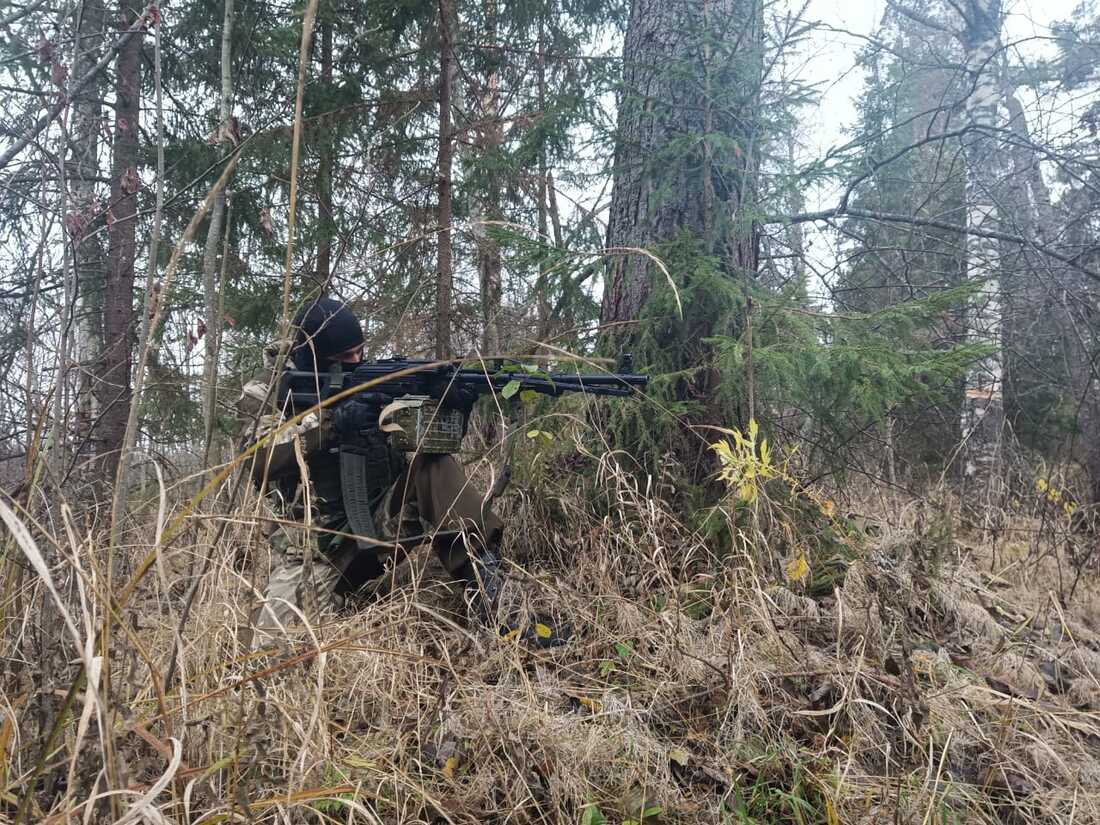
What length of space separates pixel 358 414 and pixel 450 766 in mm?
1624

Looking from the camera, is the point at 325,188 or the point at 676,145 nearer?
the point at 676,145

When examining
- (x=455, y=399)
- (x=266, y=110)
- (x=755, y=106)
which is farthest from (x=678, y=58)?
(x=266, y=110)

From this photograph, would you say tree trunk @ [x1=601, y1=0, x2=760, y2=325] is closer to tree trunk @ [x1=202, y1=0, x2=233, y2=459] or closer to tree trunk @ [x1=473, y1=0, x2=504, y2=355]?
tree trunk @ [x1=202, y1=0, x2=233, y2=459]

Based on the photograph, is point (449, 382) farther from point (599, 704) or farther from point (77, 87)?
point (77, 87)

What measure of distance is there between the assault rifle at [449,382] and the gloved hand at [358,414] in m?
0.06

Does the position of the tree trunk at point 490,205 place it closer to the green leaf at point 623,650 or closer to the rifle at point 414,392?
the rifle at point 414,392

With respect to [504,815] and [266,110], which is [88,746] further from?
[266,110]

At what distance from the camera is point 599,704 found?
6.83ft

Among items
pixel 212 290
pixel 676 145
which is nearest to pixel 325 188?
pixel 212 290

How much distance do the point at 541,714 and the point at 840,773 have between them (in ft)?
2.53

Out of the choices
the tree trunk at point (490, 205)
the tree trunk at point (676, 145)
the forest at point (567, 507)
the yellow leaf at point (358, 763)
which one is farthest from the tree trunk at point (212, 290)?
the tree trunk at point (490, 205)

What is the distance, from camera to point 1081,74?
6.11 metres

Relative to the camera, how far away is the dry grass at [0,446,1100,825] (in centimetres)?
138

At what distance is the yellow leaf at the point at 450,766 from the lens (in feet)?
5.74
